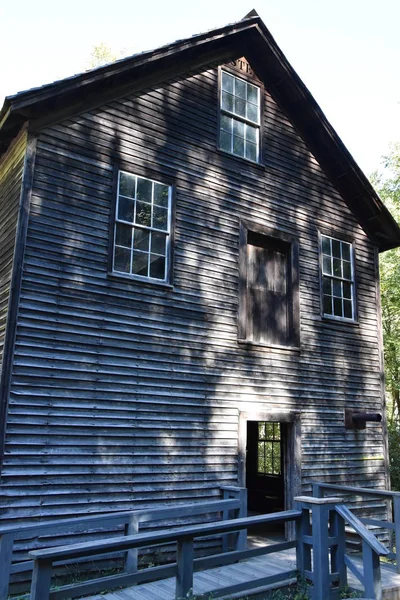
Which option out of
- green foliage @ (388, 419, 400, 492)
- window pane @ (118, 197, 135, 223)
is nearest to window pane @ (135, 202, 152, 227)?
window pane @ (118, 197, 135, 223)

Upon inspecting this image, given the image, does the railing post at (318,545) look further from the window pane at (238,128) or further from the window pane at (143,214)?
the window pane at (238,128)

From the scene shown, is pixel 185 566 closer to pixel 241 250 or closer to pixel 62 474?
pixel 62 474

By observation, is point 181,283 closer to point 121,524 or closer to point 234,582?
point 121,524

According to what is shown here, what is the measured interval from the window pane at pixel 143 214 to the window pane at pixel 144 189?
0.10 meters

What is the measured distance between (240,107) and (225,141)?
879mm

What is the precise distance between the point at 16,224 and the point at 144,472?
3.75m

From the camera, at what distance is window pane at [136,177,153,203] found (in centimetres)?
791

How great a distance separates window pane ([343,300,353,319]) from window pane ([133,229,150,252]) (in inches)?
184

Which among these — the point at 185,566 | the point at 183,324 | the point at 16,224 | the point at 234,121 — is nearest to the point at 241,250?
the point at 183,324

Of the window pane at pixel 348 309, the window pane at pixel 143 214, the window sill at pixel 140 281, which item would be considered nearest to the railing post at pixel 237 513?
the window sill at pixel 140 281

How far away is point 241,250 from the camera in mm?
8875

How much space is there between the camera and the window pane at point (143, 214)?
7812 mm

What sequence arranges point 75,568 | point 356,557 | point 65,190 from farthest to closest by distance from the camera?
point 356,557 → point 65,190 → point 75,568

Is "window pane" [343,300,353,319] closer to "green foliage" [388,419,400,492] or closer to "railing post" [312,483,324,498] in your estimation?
"railing post" [312,483,324,498]
